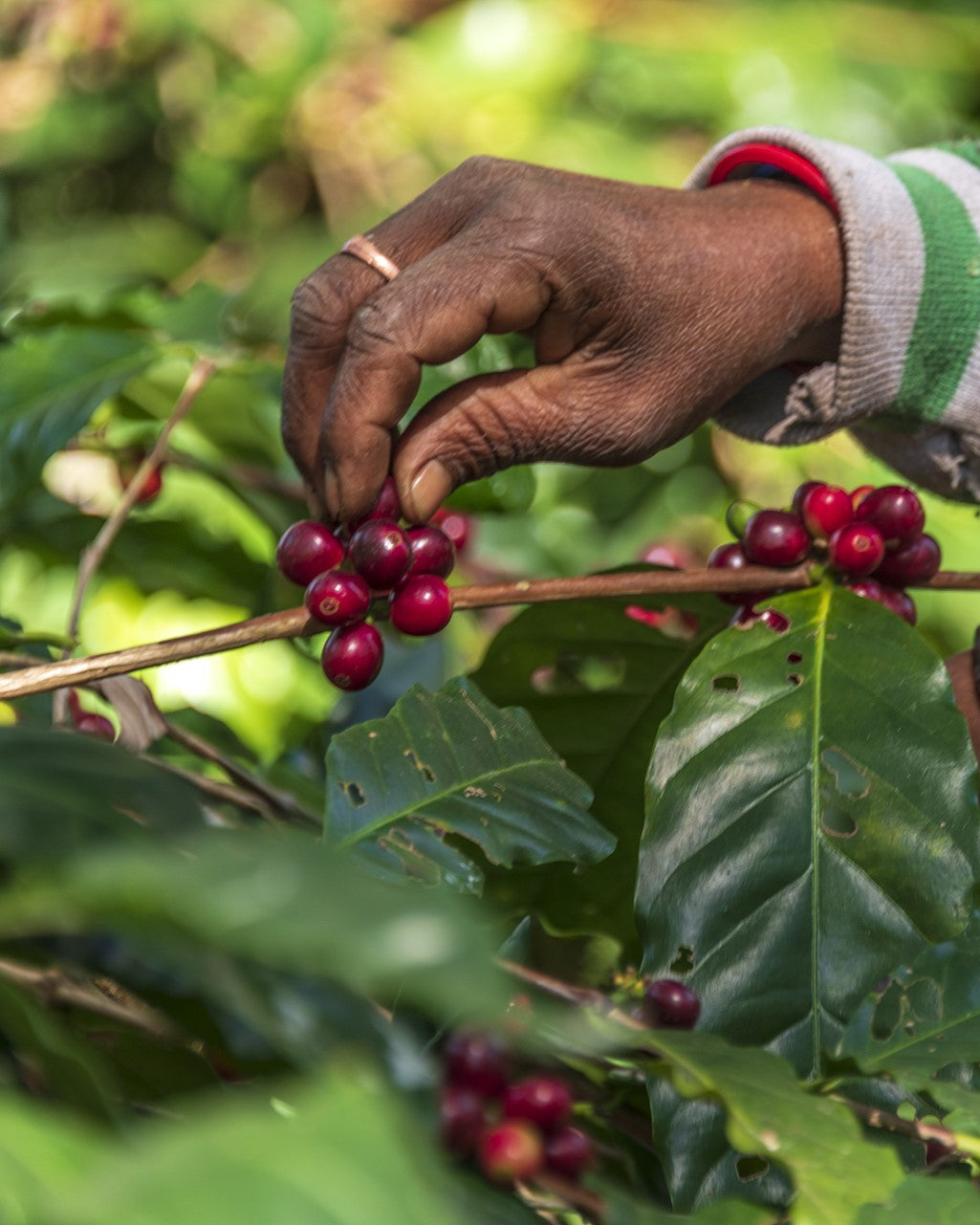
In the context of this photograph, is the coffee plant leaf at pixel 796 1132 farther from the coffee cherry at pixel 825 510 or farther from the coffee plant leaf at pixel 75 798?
the coffee cherry at pixel 825 510

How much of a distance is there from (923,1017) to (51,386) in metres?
0.91

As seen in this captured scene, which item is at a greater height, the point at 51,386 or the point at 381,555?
the point at 381,555

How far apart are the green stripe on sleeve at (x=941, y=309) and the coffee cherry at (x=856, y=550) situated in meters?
0.28

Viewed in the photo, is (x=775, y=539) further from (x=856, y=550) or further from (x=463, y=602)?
(x=463, y=602)

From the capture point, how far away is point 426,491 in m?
0.92

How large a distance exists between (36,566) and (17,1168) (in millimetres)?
1327

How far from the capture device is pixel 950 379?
1156mm

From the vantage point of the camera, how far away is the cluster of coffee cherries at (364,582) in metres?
0.81

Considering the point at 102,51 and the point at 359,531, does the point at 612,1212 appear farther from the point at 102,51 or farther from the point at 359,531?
the point at 102,51

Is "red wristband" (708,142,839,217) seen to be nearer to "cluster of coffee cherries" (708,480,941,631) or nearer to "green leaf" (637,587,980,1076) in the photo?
"cluster of coffee cherries" (708,480,941,631)

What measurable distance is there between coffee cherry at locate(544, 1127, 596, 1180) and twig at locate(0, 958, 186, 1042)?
7.4 inches

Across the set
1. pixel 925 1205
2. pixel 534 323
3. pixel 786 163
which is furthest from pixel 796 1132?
pixel 786 163

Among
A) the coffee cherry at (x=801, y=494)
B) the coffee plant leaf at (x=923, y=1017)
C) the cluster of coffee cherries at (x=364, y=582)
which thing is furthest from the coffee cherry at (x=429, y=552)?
the coffee plant leaf at (x=923, y=1017)

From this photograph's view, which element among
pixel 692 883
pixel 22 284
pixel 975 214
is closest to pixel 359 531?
pixel 692 883
